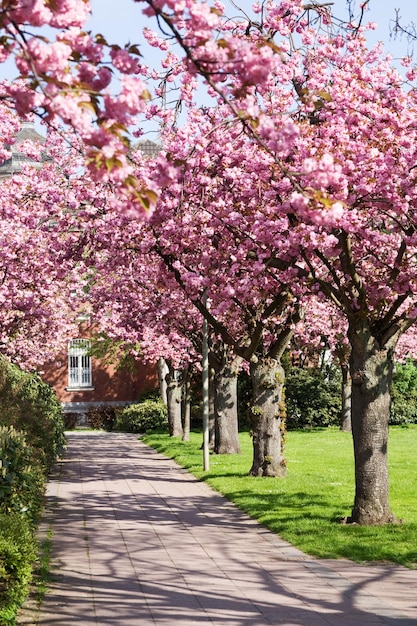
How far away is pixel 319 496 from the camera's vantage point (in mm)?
15352

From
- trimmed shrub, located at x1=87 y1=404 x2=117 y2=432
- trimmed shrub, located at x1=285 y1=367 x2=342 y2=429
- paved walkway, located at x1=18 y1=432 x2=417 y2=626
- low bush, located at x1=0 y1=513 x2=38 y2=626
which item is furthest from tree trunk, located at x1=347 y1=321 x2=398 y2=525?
trimmed shrub, located at x1=87 y1=404 x2=117 y2=432

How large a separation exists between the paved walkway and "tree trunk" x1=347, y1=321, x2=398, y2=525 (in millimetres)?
1443

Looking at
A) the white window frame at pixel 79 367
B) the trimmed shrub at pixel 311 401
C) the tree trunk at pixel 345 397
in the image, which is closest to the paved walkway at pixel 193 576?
the tree trunk at pixel 345 397

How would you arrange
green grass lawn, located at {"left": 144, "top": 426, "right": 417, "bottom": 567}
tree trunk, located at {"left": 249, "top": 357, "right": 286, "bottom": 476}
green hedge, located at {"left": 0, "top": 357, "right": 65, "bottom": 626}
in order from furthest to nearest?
1. tree trunk, located at {"left": 249, "top": 357, "right": 286, "bottom": 476}
2. green grass lawn, located at {"left": 144, "top": 426, "right": 417, "bottom": 567}
3. green hedge, located at {"left": 0, "top": 357, "right": 65, "bottom": 626}

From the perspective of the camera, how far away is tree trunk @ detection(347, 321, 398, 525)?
480 inches

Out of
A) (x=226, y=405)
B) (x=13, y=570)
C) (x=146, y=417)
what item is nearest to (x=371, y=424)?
(x=13, y=570)

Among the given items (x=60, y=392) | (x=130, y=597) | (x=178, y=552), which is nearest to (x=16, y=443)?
(x=130, y=597)

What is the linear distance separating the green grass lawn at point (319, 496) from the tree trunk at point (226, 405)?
667 mm

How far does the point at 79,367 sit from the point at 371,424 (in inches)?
1485

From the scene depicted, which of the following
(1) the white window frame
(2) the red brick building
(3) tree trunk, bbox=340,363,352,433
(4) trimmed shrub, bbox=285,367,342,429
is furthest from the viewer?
(1) the white window frame

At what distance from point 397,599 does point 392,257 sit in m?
6.48

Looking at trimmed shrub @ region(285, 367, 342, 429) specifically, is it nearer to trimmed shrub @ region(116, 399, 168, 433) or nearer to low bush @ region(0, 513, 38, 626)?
trimmed shrub @ region(116, 399, 168, 433)

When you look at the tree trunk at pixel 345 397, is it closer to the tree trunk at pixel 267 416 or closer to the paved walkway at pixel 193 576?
the tree trunk at pixel 267 416

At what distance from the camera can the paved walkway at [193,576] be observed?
7586mm
